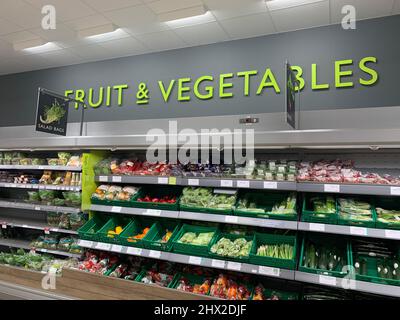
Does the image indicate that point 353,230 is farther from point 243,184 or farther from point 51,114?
point 51,114

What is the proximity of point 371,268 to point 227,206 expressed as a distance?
1.27m

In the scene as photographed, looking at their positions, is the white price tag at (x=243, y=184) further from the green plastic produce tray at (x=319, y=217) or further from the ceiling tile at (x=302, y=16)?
the ceiling tile at (x=302, y=16)

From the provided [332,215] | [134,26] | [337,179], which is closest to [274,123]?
[337,179]

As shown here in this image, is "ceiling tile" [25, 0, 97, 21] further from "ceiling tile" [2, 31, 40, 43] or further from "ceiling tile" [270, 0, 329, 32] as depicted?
"ceiling tile" [270, 0, 329, 32]

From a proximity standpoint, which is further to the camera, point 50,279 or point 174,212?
point 50,279

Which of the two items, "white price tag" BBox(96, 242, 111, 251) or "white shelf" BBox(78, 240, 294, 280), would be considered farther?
"white price tag" BBox(96, 242, 111, 251)

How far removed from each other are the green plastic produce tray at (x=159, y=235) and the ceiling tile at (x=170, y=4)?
95.4 inches

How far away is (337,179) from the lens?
7.78ft

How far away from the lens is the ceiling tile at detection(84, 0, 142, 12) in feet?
10.9

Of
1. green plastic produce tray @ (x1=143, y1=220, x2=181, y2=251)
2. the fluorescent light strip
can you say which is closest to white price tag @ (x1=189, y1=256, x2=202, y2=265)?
green plastic produce tray @ (x1=143, y1=220, x2=181, y2=251)

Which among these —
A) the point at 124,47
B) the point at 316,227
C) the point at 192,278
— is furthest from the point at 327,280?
the point at 124,47

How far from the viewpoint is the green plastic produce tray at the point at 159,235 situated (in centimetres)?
274

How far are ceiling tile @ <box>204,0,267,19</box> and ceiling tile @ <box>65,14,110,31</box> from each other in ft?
4.59

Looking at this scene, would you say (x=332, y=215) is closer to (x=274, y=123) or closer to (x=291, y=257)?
(x=291, y=257)
